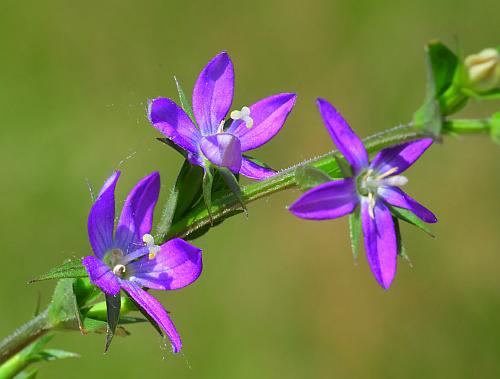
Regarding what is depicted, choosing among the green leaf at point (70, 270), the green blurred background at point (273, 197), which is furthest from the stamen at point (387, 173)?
the green blurred background at point (273, 197)

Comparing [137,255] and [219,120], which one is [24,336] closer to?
[137,255]

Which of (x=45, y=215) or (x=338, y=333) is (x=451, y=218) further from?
(x=45, y=215)

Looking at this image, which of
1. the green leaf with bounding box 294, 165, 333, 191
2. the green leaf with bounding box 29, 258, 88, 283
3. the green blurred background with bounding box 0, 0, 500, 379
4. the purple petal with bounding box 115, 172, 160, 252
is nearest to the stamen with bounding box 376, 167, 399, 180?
the green leaf with bounding box 294, 165, 333, 191

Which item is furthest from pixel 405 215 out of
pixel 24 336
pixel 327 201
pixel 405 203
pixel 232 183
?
pixel 24 336

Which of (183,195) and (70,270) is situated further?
(183,195)

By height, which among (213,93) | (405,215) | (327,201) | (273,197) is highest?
(213,93)

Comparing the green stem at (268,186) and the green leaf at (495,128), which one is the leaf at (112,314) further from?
the green leaf at (495,128)
